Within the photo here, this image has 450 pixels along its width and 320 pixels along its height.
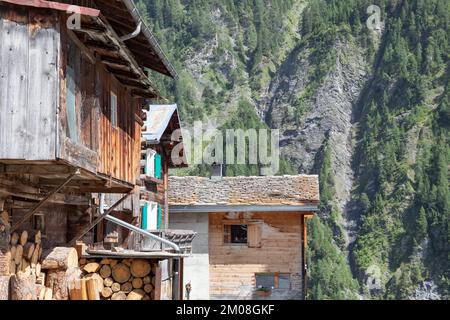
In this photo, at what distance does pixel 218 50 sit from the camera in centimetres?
17650

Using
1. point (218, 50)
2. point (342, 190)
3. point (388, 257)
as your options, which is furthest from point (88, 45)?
point (218, 50)

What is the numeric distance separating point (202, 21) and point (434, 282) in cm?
7889

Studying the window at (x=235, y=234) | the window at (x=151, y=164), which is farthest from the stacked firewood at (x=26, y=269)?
the window at (x=235, y=234)

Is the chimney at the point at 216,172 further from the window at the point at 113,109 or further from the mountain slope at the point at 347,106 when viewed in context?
A: the mountain slope at the point at 347,106

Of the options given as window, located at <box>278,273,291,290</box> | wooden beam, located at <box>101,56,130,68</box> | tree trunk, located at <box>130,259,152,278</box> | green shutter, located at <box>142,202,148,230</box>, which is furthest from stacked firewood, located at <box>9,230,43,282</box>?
window, located at <box>278,273,291,290</box>

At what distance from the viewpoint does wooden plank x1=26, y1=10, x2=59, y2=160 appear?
32.9ft

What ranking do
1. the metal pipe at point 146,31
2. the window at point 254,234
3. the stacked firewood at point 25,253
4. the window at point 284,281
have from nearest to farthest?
the stacked firewood at point 25,253 < the metal pipe at point 146,31 < the window at point 284,281 < the window at point 254,234

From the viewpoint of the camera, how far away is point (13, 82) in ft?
33.1

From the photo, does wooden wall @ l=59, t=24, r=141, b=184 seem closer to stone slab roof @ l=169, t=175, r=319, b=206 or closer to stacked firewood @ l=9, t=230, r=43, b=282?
stacked firewood @ l=9, t=230, r=43, b=282

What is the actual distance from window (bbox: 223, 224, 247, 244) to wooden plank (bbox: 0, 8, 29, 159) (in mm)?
23706

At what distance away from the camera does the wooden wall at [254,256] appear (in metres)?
32.7

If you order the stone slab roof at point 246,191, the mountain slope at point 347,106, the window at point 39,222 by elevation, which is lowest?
the window at point 39,222

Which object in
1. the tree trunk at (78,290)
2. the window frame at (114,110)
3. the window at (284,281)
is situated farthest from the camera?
the window at (284,281)

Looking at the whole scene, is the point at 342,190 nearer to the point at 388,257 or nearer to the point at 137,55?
the point at 388,257
